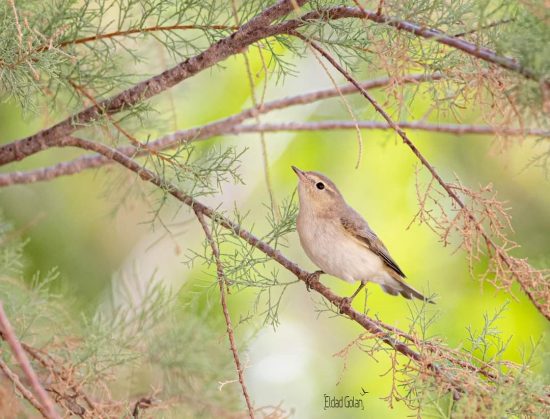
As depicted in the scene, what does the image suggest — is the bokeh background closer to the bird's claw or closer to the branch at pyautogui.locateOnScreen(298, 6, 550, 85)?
the bird's claw

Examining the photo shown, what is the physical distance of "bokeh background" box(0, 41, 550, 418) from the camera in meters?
3.28

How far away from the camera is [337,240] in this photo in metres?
2.48

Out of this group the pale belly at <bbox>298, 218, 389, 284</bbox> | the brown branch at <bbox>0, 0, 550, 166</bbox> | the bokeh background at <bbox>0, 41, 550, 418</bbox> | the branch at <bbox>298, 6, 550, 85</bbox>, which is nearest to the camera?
the branch at <bbox>298, 6, 550, 85</bbox>

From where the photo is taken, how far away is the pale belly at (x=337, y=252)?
95.8 inches

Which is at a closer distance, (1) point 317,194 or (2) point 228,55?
(2) point 228,55

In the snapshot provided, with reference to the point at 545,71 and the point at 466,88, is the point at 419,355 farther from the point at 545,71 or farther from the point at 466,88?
the point at 545,71

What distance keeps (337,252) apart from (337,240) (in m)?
0.05

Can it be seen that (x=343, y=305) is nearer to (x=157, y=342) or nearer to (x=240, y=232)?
(x=240, y=232)

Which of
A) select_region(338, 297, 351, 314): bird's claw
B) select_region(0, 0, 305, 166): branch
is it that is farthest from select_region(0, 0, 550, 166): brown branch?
select_region(338, 297, 351, 314): bird's claw

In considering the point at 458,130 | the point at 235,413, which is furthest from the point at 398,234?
the point at 235,413

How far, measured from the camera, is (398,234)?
12.5 ft

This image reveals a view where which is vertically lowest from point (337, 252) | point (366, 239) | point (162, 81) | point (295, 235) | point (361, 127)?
point (162, 81)

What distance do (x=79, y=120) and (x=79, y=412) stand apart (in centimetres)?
65

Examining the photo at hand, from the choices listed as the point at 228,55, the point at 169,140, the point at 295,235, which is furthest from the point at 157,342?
the point at 295,235
